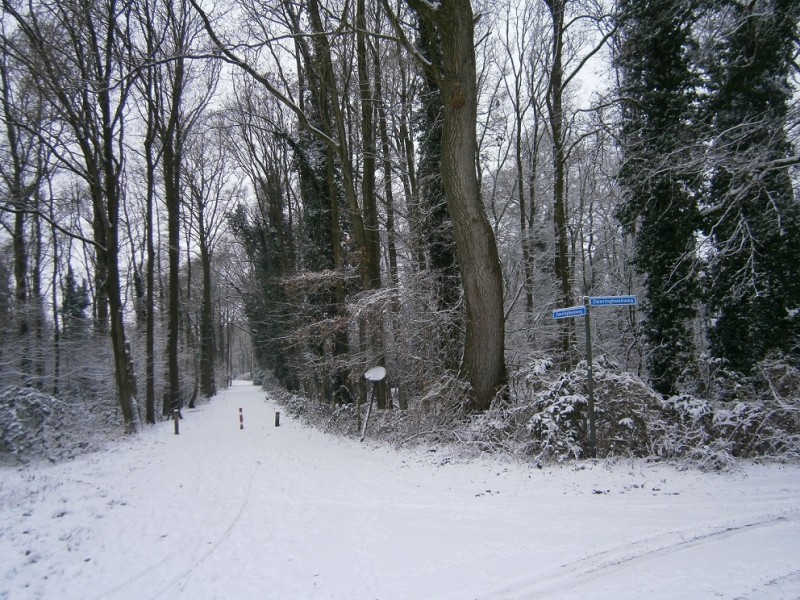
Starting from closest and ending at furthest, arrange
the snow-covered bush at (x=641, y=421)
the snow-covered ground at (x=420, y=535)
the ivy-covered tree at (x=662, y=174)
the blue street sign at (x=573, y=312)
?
the snow-covered ground at (x=420, y=535)
the snow-covered bush at (x=641, y=421)
the blue street sign at (x=573, y=312)
the ivy-covered tree at (x=662, y=174)

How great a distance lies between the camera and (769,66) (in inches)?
372

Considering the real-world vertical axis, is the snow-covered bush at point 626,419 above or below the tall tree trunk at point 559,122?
below

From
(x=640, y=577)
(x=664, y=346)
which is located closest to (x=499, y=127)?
(x=664, y=346)

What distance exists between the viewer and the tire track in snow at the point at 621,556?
354 centimetres

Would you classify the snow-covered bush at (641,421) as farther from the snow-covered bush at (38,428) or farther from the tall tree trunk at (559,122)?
the snow-covered bush at (38,428)

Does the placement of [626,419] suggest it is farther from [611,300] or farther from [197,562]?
[197,562]

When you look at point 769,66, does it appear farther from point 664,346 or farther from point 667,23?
point 664,346

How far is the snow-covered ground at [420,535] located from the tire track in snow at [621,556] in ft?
0.05

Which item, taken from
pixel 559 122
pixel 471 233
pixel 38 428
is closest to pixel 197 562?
pixel 471 233

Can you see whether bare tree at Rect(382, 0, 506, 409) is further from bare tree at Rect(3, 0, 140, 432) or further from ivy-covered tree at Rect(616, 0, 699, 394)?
bare tree at Rect(3, 0, 140, 432)

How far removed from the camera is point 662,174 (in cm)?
1034

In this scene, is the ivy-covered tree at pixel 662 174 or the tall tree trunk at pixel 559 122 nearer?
the ivy-covered tree at pixel 662 174

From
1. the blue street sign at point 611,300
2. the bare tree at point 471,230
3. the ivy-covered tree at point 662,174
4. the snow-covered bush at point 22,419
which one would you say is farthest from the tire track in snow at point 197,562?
the ivy-covered tree at point 662,174

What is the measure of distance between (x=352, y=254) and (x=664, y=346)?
8.52 m
